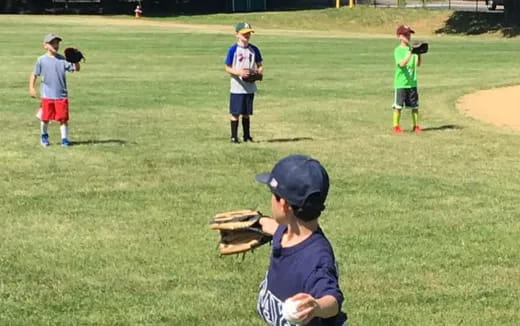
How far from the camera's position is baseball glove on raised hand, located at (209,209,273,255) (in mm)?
4801

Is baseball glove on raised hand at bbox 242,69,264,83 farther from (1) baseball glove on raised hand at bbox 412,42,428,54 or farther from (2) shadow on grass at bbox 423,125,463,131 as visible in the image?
(2) shadow on grass at bbox 423,125,463,131

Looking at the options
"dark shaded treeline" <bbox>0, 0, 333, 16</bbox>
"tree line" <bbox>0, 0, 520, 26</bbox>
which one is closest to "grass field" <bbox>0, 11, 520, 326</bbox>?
"dark shaded treeline" <bbox>0, 0, 333, 16</bbox>

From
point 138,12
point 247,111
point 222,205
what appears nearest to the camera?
point 222,205

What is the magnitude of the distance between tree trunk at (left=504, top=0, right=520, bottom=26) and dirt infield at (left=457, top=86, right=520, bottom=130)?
28929 millimetres

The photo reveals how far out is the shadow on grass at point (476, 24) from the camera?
50.5m

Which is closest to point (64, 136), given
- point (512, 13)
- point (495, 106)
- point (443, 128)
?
point (443, 128)

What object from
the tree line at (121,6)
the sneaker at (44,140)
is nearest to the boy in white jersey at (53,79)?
the sneaker at (44,140)

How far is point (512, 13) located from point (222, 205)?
4480 centimetres

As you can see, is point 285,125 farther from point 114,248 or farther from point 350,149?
point 114,248

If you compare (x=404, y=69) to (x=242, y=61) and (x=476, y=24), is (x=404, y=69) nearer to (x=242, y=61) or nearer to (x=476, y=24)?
(x=242, y=61)

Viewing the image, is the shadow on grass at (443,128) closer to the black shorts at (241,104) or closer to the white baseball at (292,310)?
the black shorts at (241,104)

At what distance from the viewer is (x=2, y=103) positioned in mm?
19531

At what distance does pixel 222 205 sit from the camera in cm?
1018

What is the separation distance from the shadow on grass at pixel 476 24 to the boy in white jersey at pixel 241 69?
3647 cm
